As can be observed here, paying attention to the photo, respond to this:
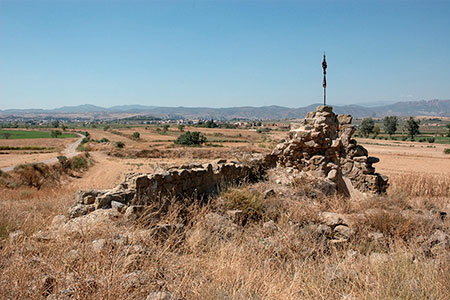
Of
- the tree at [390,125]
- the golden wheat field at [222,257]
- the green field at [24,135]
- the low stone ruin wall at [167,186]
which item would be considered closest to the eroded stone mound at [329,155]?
the low stone ruin wall at [167,186]

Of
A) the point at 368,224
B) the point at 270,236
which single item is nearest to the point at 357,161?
the point at 368,224

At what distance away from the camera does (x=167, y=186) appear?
721cm

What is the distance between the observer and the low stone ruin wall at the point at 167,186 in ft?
19.7

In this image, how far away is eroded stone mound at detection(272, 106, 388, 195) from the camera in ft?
34.4

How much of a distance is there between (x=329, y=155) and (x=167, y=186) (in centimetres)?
624

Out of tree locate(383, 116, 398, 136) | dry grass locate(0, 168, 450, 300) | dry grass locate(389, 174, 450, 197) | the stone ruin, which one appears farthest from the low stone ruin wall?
tree locate(383, 116, 398, 136)

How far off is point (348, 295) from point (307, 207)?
13.2 feet

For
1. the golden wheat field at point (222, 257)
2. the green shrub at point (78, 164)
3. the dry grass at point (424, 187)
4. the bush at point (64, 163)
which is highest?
the golden wheat field at point (222, 257)

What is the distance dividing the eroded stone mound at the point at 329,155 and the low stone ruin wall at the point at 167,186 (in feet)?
4.85

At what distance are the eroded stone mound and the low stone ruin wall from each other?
1478 millimetres

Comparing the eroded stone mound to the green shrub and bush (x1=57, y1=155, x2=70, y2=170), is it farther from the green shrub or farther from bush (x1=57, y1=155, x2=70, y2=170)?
the green shrub

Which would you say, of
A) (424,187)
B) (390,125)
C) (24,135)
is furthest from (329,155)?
(390,125)

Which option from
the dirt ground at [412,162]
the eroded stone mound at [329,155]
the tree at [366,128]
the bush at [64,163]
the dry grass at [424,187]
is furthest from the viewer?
the tree at [366,128]

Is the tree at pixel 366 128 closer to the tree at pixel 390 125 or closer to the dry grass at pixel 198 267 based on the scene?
the tree at pixel 390 125
